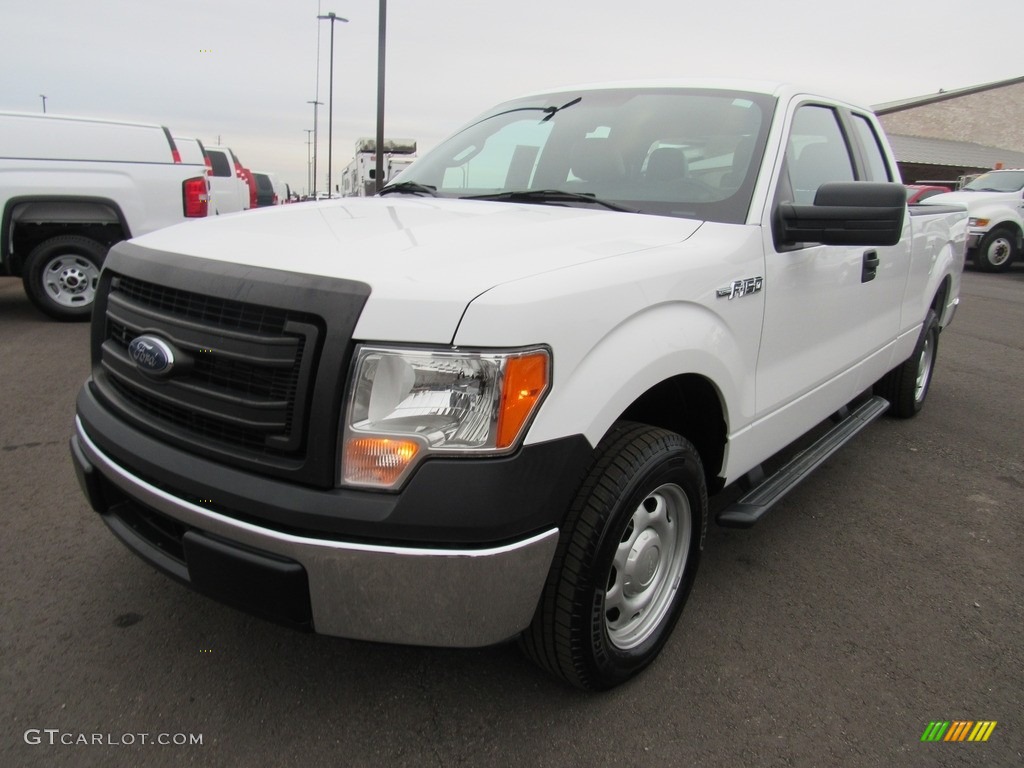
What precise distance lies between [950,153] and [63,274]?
36112 millimetres

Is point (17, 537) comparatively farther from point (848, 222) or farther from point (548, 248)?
point (848, 222)

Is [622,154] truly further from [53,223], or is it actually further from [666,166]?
[53,223]

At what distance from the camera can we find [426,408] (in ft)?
5.68

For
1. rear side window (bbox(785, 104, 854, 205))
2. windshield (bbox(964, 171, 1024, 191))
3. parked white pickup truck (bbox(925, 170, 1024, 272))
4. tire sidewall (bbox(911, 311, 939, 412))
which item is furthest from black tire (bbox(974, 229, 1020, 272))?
rear side window (bbox(785, 104, 854, 205))

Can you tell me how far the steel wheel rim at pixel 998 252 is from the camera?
1573 cm

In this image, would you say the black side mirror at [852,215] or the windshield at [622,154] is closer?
the black side mirror at [852,215]

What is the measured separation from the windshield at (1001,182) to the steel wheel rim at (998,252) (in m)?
1.09

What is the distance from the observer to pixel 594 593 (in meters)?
1.99

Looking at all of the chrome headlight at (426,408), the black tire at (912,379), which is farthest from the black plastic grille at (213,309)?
the black tire at (912,379)

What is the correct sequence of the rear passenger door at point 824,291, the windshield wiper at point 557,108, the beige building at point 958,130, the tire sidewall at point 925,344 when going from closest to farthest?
the rear passenger door at point 824,291 < the windshield wiper at point 557,108 < the tire sidewall at point 925,344 < the beige building at point 958,130

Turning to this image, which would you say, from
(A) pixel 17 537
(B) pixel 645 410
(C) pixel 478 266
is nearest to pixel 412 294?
(C) pixel 478 266

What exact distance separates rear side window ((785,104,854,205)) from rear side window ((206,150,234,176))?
1381 centimetres

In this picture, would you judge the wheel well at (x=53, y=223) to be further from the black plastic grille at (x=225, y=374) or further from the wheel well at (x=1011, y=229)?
the wheel well at (x=1011, y=229)

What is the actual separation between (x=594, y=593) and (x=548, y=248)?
929mm
